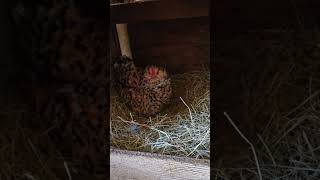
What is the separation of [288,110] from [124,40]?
1.23 m

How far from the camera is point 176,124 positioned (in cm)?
158

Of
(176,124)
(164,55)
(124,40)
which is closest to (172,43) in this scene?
(164,55)

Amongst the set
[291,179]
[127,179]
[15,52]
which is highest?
[15,52]

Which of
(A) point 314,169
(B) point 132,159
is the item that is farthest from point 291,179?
(B) point 132,159

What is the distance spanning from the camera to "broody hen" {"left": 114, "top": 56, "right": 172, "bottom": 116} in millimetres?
1606

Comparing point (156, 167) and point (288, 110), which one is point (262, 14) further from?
point (156, 167)

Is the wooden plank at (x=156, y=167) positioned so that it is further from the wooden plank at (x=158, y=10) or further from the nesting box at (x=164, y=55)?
the wooden plank at (x=158, y=10)

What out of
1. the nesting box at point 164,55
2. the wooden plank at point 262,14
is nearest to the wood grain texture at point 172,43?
Result: the nesting box at point 164,55

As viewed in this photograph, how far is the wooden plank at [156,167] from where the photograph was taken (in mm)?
1134

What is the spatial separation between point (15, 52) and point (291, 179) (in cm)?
36

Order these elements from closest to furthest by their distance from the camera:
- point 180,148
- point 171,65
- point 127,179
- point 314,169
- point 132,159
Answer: point 314,169
point 127,179
point 132,159
point 180,148
point 171,65

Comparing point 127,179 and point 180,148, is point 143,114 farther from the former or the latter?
point 127,179

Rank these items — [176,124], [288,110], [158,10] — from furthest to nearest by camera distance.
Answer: [176,124] → [158,10] → [288,110]

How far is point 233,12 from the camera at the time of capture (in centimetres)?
46
